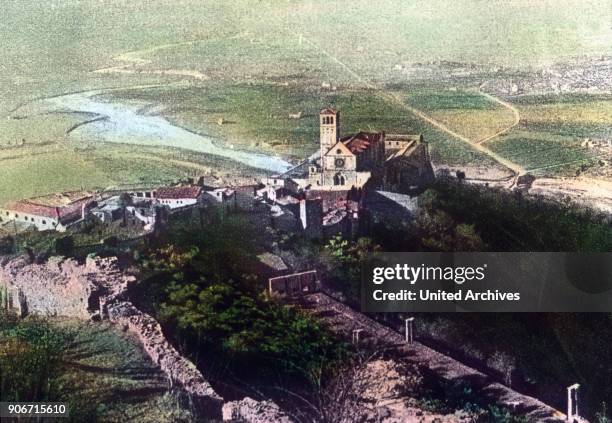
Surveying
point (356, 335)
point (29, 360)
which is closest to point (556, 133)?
point (356, 335)

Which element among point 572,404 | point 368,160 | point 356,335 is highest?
point 368,160

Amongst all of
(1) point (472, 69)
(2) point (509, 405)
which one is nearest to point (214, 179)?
(1) point (472, 69)

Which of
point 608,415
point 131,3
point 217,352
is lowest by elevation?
point 608,415

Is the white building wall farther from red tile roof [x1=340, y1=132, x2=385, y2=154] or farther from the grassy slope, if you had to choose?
red tile roof [x1=340, y1=132, x2=385, y2=154]

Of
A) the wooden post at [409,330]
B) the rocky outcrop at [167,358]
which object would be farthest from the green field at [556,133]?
the rocky outcrop at [167,358]

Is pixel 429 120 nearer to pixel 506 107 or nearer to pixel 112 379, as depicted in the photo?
pixel 506 107

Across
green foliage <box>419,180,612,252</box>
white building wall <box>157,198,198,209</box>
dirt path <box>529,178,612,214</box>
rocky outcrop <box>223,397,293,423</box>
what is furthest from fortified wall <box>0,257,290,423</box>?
dirt path <box>529,178,612,214</box>

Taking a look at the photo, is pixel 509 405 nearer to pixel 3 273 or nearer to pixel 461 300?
pixel 461 300
